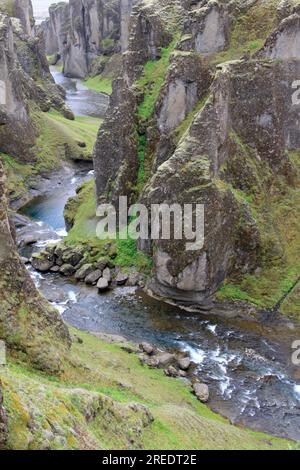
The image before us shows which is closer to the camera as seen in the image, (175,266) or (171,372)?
(171,372)

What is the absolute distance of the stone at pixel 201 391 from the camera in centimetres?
3553

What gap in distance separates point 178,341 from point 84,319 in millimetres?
8387

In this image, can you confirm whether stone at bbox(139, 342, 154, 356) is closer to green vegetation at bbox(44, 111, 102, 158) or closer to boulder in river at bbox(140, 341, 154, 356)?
boulder in river at bbox(140, 341, 154, 356)

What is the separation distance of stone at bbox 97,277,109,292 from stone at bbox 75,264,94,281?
2.00 m

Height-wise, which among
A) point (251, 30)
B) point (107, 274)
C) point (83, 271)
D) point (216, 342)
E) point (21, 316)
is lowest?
point (216, 342)

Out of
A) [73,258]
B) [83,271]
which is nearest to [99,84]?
[73,258]

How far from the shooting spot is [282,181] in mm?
52906

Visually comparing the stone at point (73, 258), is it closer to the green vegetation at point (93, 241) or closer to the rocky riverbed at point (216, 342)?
the green vegetation at point (93, 241)

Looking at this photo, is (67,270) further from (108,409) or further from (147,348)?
(108,409)

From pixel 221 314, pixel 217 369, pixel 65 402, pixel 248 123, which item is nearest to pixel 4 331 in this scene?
pixel 65 402

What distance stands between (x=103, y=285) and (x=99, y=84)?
126 meters

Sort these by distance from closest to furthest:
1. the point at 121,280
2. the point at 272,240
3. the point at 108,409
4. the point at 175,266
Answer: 1. the point at 108,409
2. the point at 175,266
3. the point at 272,240
4. the point at 121,280

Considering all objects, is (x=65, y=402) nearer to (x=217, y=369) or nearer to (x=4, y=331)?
(x=4, y=331)

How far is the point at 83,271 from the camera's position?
175 ft
